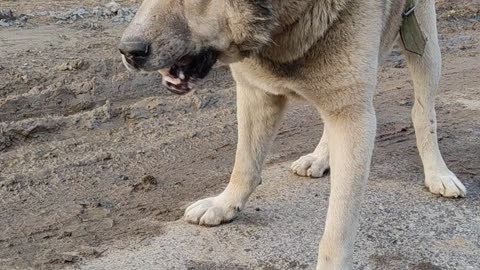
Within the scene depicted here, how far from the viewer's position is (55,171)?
4270 mm

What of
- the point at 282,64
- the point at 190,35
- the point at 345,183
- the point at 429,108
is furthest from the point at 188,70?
the point at 429,108

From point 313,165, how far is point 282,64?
1390 mm

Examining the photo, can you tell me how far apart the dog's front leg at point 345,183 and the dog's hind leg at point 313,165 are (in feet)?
3.72

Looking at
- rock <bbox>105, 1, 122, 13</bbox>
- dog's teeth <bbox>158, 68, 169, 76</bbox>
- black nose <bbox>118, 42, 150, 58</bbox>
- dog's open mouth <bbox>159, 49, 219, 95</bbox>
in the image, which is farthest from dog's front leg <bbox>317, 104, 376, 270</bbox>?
rock <bbox>105, 1, 122, 13</bbox>

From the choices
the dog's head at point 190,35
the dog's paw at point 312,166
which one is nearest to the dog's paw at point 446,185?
the dog's paw at point 312,166

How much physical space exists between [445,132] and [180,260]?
2.45 metres

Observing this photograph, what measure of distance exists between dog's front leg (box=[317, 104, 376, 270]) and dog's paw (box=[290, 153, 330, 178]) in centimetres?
114

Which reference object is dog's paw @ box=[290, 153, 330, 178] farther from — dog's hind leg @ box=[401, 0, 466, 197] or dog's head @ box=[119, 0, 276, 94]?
dog's head @ box=[119, 0, 276, 94]

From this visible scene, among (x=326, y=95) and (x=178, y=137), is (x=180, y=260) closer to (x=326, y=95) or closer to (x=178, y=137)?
(x=326, y=95)

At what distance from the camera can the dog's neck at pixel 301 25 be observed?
9.77 ft

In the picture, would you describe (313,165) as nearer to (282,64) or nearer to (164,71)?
(282,64)

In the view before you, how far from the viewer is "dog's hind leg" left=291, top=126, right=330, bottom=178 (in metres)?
4.45

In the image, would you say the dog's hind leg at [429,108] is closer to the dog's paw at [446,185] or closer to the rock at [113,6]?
the dog's paw at [446,185]

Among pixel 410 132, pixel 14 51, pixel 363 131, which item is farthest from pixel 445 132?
pixel 14 51
